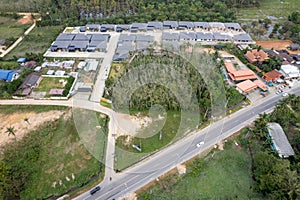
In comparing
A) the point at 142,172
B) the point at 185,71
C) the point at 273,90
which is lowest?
the point at 142,172

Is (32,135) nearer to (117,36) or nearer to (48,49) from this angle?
(48,49)

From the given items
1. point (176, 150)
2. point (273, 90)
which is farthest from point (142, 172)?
point (273, 90)

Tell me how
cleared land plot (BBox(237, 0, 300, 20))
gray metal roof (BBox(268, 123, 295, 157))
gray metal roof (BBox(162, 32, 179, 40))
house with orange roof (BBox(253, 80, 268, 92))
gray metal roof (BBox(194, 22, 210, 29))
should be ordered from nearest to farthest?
gray metal roof (BBox(268, 123, 295, 157)), house with orange roof (BBox(253, 80, 268, 92)), gray metal roof (BBox(162, 32, 179, 40)), gray metal roof (BBox(194, 22, 210, 29)), cleared land plot (BBox(237, 0, 300, 20))

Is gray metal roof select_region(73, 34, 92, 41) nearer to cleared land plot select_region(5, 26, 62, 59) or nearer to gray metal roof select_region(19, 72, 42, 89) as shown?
cleared land plot select_region(5, 26, 62, 59)

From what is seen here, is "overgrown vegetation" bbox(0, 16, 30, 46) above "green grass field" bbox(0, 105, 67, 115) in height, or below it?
above

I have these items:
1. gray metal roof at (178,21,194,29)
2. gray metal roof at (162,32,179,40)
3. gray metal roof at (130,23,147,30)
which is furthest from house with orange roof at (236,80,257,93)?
gray metal roof at (130,23,147,30)

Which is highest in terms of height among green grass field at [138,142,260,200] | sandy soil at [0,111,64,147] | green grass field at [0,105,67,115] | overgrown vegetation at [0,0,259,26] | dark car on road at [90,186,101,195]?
overgrown vegetation at [0,0,259,26]
